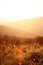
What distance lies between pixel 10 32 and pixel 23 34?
230 millimetres

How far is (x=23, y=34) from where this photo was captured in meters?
3.00

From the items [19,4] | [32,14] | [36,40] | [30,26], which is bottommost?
[36,40]

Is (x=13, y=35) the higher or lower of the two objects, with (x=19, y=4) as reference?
lower

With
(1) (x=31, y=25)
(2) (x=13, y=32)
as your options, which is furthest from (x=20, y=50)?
(1) (x=31, y=25)

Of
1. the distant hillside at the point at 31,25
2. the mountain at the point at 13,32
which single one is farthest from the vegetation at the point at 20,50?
the distant hillside at the point at 31,25

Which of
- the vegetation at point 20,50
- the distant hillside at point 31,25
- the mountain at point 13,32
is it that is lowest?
the vegetation at point 20,50

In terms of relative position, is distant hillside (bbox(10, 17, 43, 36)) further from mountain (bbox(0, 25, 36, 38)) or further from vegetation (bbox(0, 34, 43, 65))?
vegetation (bbox(0, 34, 43, 65))

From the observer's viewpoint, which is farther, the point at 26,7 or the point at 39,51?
the point at 26,7

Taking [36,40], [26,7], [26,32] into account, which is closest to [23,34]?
[26,32]

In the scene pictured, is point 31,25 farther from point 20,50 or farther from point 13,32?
point 20,50

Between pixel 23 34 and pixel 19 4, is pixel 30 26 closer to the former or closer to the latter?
pixel 23 34

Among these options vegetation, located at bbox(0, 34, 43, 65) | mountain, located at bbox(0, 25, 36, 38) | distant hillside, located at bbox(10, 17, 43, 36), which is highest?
distant hillside, located at bbox(10, 17, 43, 36)

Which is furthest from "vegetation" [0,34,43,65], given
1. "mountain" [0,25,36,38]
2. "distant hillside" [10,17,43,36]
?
"distant hillside" [10,17,43,36]

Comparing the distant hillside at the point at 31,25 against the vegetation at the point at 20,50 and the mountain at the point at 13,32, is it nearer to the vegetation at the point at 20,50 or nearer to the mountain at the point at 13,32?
the mountain at the point at 13,32
